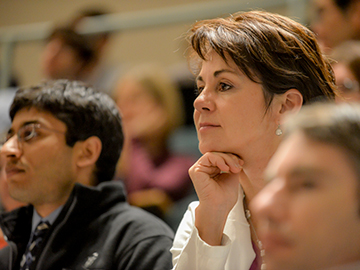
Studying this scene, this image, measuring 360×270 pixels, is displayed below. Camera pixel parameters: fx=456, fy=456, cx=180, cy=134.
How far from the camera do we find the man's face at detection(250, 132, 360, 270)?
2.54ft

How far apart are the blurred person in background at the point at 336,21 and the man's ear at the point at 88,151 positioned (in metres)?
1.36

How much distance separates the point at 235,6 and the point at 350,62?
1.12m

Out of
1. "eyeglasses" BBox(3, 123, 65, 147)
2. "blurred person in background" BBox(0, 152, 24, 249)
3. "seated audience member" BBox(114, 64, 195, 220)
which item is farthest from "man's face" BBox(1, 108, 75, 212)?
"seated audience member" BBox(114, 64, 195, 220)

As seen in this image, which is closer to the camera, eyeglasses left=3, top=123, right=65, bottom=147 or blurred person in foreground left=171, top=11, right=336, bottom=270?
blurred person in foreground left=171, top=11, right=336, bottom=270

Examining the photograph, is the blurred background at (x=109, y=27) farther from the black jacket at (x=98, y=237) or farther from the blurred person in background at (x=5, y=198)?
the black jacket at (x=98, y=237)

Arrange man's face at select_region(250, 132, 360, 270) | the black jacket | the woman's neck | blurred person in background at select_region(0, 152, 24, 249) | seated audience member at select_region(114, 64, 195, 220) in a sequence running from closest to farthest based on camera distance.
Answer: man's face at select_region(250, 132, 360, 270)
the woman's neck
the black jacket
blurred person in background at select_region(0, 152, 24, 249)
seated audience member at select_region(114, 64, 195, 220)

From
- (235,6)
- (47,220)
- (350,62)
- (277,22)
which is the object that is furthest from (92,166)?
(235,6)

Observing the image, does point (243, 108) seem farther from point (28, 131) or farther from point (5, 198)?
point (5, 198)

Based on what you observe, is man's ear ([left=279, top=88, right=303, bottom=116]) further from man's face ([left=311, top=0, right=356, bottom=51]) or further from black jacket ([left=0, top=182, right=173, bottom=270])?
man's face ([left=311, top=0, right=356, bottom=51])

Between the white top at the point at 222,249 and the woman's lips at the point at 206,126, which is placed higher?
the woman's lips at the point at 206,126

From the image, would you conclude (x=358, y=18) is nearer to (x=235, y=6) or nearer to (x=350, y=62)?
(x=350, y=62)

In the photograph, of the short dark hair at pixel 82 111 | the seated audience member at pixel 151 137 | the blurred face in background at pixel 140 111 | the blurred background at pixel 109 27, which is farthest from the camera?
the blurred background at pixel 109 27

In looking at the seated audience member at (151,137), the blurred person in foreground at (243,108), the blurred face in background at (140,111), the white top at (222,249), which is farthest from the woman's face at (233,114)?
the blurred face in background at (140,111)

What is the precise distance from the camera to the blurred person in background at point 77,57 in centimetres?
325
